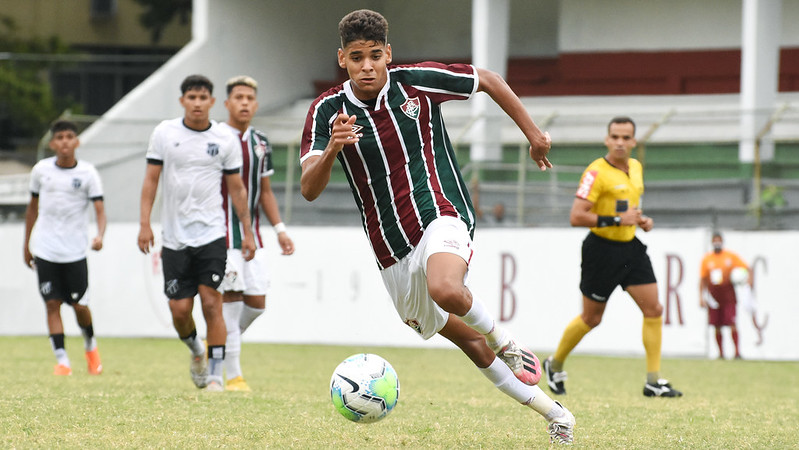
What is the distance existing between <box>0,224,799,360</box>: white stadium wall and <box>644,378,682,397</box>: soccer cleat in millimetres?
6046

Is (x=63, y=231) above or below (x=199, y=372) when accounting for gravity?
above

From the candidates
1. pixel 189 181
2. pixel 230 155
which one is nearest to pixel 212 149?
pixel 230 155

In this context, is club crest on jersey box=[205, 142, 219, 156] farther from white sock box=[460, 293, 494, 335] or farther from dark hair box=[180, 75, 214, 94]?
white sock box=[460, 293, 494, 335]

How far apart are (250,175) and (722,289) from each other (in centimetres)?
770

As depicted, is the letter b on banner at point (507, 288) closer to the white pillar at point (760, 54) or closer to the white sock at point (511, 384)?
the white pillar at point (760, 54)

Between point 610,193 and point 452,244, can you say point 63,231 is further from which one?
point 452,244

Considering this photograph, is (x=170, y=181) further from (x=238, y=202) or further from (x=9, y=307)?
(x=9, y=307)

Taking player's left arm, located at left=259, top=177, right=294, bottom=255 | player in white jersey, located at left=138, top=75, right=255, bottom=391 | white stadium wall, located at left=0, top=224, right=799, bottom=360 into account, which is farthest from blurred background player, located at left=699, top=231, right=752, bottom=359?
player in white jersey, located at left=138, top=75, right=255, bottom=391

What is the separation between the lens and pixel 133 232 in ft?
60.6

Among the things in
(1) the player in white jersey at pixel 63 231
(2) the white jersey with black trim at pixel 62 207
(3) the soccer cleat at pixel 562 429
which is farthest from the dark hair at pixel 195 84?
(3) the soccer cleat at pixel 562 429

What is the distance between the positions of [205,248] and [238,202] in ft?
1.55

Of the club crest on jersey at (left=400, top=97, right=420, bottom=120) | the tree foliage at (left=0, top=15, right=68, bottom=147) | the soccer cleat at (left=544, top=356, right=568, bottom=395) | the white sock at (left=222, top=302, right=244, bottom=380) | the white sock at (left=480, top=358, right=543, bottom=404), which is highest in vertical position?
the tree foliage at (left=0, top=15, right=68, bottom=147)

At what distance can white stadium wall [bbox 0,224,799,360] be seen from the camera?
15664 mm

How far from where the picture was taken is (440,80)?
626cm
